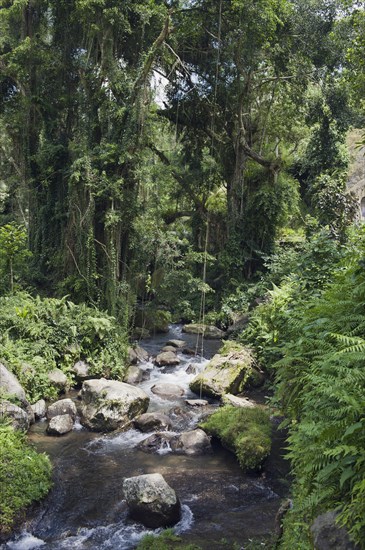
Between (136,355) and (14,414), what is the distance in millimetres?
6300

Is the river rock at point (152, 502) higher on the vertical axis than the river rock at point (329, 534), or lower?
lower

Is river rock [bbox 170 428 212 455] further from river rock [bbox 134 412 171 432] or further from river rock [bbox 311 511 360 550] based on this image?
river rock [bbox 311 511 360 550]

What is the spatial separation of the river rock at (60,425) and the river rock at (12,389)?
1.54 feet

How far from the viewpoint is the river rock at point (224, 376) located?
1153cm

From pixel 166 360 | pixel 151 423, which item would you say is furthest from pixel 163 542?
pixel 166 360

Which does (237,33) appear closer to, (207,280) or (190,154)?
(190,154)

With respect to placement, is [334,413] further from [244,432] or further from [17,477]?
[244,432]

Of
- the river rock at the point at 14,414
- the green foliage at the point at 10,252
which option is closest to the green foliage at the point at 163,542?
the river rock at the point at 14,414

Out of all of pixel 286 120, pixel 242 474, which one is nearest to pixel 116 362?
pixel 242 474

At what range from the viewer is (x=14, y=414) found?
8555mm

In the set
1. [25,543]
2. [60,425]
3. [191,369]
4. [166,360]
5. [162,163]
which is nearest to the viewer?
[25,543]

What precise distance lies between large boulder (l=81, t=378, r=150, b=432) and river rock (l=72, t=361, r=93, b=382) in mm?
1529

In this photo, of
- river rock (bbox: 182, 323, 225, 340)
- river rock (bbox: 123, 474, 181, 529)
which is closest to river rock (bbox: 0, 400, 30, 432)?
river rock (bbox: 123, 474, 181, 529)

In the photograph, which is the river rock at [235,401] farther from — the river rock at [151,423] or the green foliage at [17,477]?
the green foliage at [17,477]
